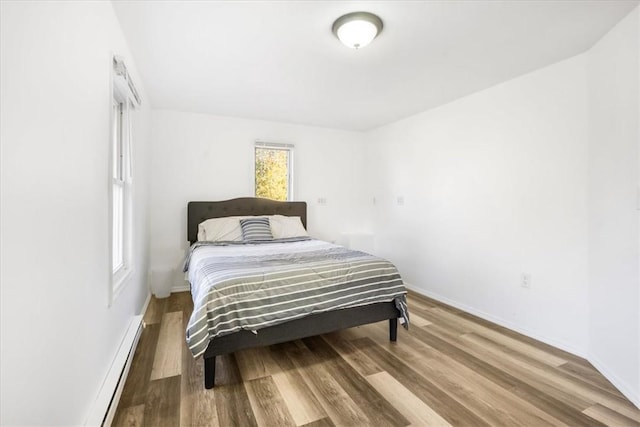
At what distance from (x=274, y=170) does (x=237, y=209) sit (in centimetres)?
85

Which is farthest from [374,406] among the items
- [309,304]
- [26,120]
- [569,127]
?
[569,127]

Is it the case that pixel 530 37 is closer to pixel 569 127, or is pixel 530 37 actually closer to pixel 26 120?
pixel 569 127

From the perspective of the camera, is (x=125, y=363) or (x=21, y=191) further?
(x=125, y=363)

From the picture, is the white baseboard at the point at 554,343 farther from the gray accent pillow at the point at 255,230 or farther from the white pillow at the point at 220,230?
the white pillow at the point at 220,230

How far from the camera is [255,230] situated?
12.2 ft

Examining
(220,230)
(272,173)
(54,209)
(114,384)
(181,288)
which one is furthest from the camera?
(272,173)

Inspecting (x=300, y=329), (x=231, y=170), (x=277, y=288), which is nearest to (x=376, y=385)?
(x=300, y=329)

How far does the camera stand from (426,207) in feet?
12.6

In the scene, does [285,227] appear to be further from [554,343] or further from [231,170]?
[554,343]

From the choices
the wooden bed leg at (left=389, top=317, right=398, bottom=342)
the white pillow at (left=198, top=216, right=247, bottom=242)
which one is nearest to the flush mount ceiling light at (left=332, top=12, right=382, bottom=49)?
the wooden bed leg at (left=389, top=317, right=398, bottom=342)

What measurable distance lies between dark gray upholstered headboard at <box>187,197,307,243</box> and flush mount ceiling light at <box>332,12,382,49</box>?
2.64 meters

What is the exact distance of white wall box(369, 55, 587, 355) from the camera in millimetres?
2416

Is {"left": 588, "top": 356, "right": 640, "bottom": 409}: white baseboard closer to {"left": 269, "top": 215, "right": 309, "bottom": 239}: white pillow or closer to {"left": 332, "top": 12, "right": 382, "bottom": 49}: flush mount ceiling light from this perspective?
{"left": 332, "top": 12, "right": 382, "bottom": 49}: flush mount ceiling light

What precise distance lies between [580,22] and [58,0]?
2.87 meters
